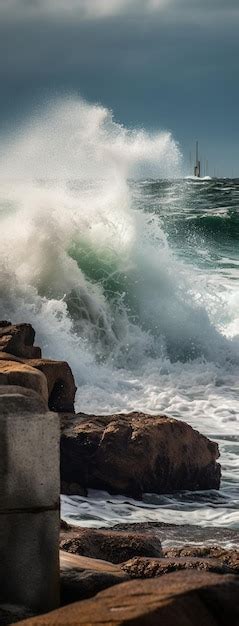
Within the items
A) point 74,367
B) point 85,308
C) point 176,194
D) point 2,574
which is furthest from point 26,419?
point 176,194

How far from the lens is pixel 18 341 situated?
8.97 meters

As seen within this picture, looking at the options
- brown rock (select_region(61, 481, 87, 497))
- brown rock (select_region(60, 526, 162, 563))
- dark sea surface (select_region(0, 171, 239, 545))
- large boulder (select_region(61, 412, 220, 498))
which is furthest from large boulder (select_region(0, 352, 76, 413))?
brown rock (select_region(60, 526, 162, 563))

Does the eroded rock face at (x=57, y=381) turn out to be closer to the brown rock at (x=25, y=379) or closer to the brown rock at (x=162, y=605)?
the brown rock at (x=25, y=379)

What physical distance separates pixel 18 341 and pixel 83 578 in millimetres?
4872

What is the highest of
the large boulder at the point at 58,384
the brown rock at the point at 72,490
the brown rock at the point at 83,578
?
the large boulder at the point at 58,384

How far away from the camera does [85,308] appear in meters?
16.3

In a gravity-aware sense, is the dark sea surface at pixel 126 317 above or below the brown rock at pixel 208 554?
above

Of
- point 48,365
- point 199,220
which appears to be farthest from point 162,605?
point 199,220

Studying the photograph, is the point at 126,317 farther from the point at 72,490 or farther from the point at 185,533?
the point at 185,533

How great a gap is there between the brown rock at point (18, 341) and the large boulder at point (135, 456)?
31.8 inches

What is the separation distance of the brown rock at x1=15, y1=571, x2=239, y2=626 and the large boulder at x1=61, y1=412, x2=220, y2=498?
15.9 feet

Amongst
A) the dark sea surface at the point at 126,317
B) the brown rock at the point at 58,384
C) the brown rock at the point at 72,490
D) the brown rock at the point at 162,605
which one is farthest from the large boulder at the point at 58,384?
the brown rock at the point at 162,605

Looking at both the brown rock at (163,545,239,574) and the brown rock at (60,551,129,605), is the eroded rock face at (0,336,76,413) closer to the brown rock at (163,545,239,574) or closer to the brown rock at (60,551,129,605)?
the brown rock at (163,545,239,574)

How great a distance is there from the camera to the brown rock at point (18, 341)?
29.0 ft
